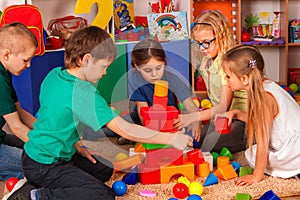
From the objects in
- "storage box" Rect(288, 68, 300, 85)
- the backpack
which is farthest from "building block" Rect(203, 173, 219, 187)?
"storage box" Rect(288, 68, 300, 85)

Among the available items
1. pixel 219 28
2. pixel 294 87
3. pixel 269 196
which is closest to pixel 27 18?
pixel 219 28

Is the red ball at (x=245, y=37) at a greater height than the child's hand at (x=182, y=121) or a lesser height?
greater

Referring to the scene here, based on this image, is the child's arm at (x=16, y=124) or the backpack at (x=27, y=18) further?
the backpack at (x=27, y=18)

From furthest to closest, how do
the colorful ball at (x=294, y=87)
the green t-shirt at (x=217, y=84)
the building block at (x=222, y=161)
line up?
the colorful ball at (x=294, y=87) → the green t-shirt at (x=217, y=84) → the building block at (x=222, y=161)

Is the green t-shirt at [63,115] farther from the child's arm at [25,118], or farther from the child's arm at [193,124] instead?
the child's arm at [193,124]

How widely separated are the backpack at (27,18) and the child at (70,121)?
690 mm

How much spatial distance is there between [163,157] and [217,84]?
513mm

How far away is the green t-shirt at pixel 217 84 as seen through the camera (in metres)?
1.87

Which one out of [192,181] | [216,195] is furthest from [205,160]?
[216,195]

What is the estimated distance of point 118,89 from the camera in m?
2.55

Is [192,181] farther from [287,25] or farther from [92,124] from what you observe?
[287,25]

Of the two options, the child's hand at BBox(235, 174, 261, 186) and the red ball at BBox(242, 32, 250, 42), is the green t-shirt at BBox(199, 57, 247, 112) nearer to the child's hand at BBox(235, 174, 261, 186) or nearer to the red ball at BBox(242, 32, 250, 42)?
the child's hand at BBox(235, 174, 261, 186)

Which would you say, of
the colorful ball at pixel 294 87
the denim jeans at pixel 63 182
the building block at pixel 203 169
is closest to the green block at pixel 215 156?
the building block at pixel 203 169

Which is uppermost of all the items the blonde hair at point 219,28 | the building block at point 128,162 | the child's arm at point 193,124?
the blonde hair at point 219,28
